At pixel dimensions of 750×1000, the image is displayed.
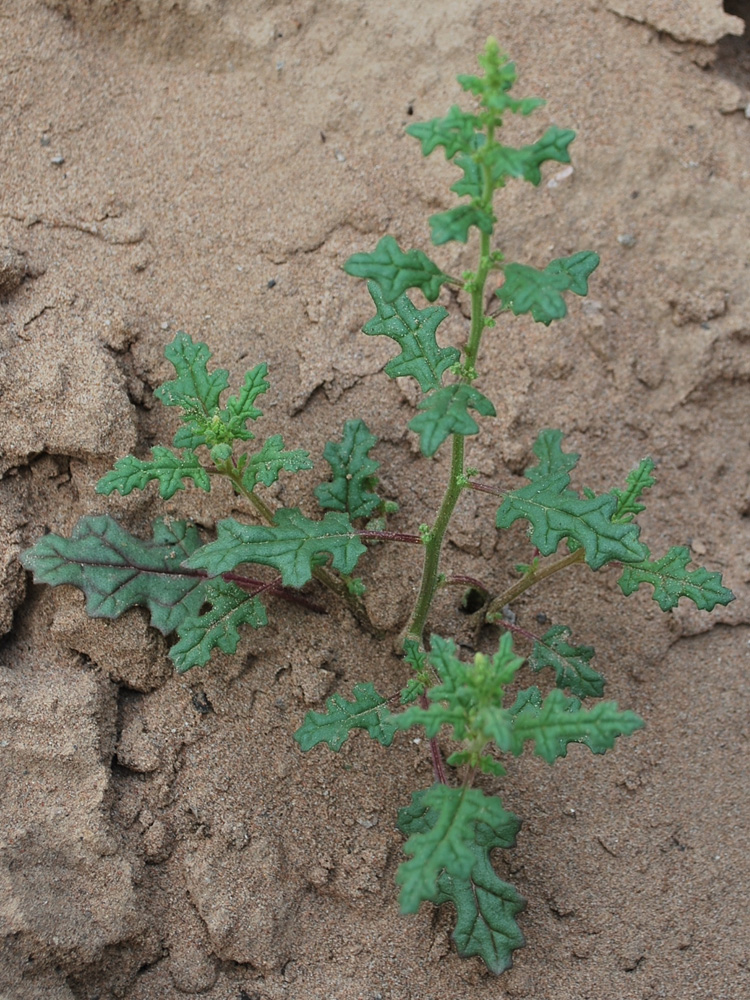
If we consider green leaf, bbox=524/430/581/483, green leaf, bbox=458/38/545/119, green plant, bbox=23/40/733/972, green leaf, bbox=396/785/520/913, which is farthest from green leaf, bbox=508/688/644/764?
green leaf, bbox=458/38/545/119

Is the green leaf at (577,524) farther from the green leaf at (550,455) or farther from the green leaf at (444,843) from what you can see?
the green leaf at (444,843)

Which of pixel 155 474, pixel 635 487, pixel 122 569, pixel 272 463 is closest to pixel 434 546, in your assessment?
pixel 272 463

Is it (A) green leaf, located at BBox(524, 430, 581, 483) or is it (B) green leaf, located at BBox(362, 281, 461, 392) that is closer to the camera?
(B) green leaf, located at BBox(362, 281, 461, 392)

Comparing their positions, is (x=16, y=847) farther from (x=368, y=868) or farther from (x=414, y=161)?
(x=414, y=161)

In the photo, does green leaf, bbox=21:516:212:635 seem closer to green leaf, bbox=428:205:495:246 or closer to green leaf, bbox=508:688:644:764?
green leaf, bbox=508:688:644:764

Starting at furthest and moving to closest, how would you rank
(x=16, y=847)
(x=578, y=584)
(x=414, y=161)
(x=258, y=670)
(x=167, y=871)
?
(x=414, y=161) < (x=578, y=584) < (x=258, y=670) < (x=167, y=871) < (x=16, y=847)

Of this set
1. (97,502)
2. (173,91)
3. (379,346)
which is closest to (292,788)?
(97,502)

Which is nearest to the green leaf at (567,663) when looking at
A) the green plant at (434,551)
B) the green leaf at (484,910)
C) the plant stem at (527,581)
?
the green plant at (434,551)
